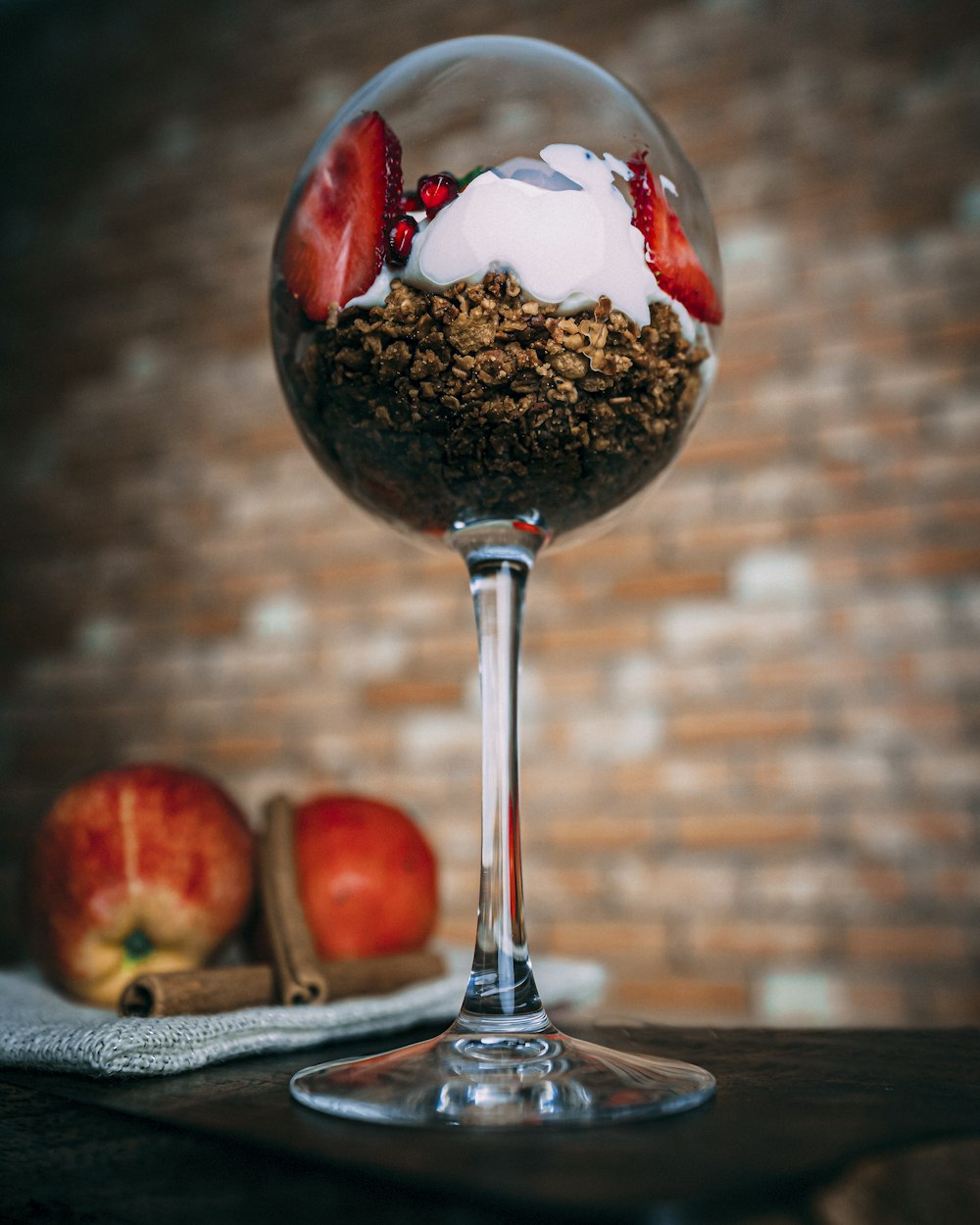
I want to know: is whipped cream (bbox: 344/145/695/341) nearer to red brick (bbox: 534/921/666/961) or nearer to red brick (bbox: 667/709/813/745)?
red brick (bbox: 667/709/813/745)

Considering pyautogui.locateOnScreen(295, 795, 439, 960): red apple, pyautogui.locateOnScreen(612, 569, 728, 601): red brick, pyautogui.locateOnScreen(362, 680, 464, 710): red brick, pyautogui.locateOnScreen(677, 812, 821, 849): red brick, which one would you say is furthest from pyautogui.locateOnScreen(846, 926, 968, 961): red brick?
pyautogui.locateOnScreen(295, 795, 439, 960): red apple

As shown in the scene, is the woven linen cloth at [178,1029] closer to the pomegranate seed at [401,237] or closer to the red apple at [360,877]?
the red apple at [360,877]

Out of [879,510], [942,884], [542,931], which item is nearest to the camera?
[942,884]

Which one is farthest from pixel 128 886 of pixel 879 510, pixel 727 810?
pixel 879 510

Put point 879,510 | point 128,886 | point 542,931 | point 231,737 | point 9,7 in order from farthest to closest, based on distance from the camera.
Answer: point 9,7 < point 231,737 < point 542,931 < point 879,510 < point 128,886

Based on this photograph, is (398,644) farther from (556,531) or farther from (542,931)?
(556,531)

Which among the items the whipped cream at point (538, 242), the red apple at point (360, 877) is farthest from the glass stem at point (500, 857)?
the red apple at point (360, 877)
